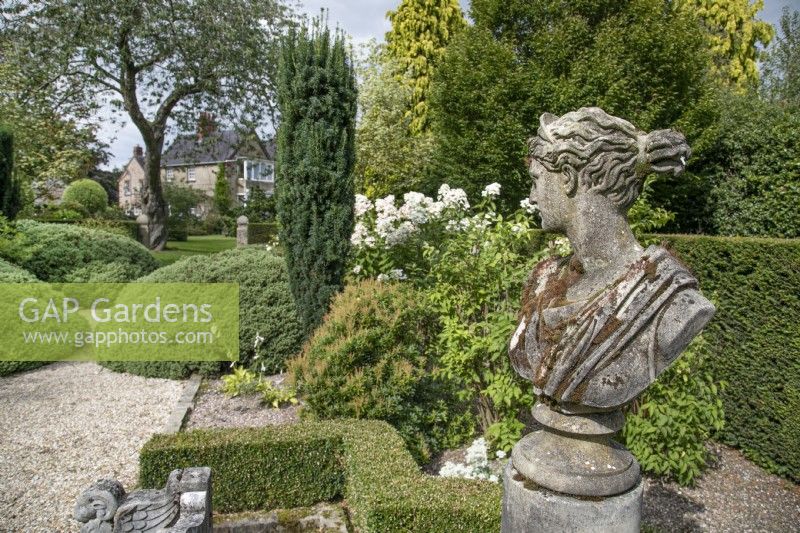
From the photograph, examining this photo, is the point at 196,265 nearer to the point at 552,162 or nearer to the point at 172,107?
the point at 552,162

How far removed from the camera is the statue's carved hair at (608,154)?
1.95 metres

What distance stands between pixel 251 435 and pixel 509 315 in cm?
255

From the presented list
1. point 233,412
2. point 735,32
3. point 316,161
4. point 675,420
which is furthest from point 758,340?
point 735,32

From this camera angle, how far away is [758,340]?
5.20 metres

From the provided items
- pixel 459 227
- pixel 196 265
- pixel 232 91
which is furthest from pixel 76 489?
pixel 232 91

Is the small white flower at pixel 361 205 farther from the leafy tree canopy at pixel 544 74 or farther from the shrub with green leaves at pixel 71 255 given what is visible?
the shrub with green leaves at pixel 71 255

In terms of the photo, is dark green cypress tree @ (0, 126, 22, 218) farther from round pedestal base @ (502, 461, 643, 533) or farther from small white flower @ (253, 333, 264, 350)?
round pedestal base @ (502, 461, 643, 533)

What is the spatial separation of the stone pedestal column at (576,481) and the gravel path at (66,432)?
12.9 feet

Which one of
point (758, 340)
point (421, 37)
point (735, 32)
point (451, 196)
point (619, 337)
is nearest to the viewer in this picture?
point (619, 337)

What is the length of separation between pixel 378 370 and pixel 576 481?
10.2ft

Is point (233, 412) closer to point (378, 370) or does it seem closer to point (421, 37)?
point (378, 370)

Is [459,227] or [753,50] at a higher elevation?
[753,50]

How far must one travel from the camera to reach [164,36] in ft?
57.7
